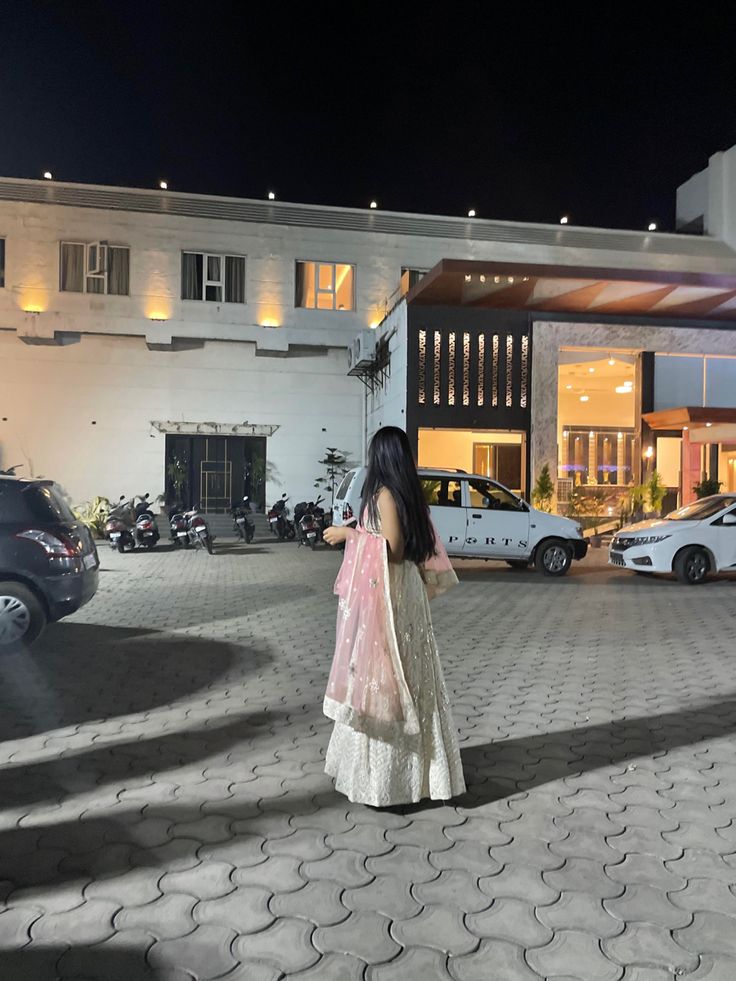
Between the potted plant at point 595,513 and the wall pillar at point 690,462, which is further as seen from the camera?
the wall pillar at point 690,462

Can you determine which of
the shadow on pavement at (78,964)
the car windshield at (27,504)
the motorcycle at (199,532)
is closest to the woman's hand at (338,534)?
the shadow on pavement at (78,964)

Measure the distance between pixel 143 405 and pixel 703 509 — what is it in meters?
17.5

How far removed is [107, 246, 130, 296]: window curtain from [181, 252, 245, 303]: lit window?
5.81ft

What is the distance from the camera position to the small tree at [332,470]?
24.0 metres

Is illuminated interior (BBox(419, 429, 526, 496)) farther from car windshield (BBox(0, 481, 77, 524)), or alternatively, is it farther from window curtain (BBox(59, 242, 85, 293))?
car windshield (BBox(0, 481, 77, 524))

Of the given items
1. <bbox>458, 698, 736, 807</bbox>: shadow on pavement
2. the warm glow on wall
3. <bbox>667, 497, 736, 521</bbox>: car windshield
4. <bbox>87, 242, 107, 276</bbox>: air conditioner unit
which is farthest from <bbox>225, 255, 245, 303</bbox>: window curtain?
<bbox>458, 698, 736, 807</bbox>: shadow on pavement

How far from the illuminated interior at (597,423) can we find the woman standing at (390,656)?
58.5 ft

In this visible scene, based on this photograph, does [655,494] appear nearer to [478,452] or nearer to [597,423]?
[597,423]

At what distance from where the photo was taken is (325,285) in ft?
79.0

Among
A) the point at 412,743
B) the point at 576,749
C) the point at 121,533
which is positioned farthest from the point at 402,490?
the point at 121,533

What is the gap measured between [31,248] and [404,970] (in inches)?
967

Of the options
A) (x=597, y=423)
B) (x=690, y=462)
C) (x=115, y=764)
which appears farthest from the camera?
(x=597, y=423)

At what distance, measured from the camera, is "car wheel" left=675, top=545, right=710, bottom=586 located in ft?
38.9

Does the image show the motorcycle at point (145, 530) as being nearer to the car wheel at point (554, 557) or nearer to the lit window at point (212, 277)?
the car wheel at point (554, 557)
